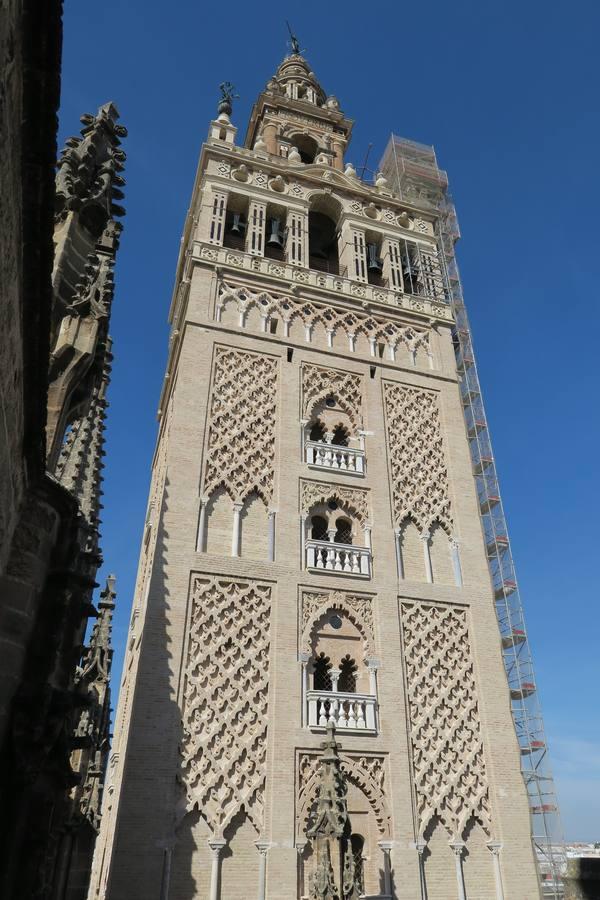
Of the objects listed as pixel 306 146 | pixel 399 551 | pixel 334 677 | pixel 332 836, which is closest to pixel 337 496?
pixel 399 551

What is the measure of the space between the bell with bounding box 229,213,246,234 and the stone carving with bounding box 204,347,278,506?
4.34m

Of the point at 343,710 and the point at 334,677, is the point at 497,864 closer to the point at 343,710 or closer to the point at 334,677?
the point at 343,710

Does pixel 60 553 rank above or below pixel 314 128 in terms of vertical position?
below

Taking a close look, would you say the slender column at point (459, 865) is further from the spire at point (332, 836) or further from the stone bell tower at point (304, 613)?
the spire at point (332, 836)

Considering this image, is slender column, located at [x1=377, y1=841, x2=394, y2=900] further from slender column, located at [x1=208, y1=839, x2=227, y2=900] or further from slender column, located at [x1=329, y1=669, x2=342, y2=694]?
slender column, located at [x1=208, y1=839, x2=227, y2=900]

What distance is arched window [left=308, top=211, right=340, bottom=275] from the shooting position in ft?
61.4

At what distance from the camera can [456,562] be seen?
13.0 m

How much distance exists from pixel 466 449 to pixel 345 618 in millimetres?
4856

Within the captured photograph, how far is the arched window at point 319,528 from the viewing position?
42.1 feet

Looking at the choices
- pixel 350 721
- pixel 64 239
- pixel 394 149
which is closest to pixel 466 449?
pixel 350 721

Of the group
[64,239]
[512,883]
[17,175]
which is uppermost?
[64,239]

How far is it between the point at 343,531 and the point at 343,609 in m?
1.69

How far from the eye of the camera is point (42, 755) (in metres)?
4.83

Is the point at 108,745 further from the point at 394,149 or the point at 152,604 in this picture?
the point at 394,149
